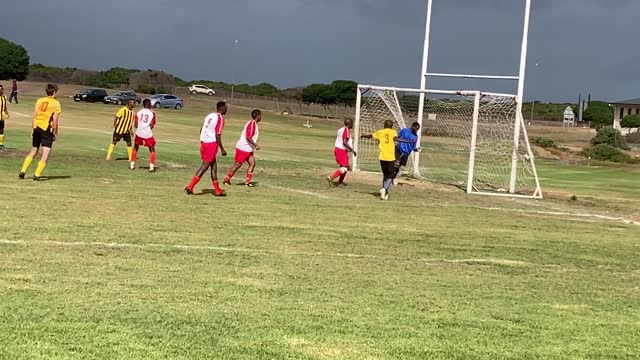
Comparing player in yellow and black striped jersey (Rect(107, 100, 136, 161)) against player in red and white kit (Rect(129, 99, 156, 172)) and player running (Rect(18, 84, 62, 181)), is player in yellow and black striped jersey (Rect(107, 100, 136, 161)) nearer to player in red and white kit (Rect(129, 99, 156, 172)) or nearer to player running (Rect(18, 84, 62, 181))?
player in red and white kit (Rect(129, 99, 156, 172))

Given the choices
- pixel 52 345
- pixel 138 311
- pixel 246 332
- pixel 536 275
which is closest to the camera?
pixel 52 345

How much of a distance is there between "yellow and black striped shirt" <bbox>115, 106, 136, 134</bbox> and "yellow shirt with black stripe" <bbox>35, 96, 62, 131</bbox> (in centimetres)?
610

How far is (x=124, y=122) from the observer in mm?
21188

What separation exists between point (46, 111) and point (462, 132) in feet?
45.5

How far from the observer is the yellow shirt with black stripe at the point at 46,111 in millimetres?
14859

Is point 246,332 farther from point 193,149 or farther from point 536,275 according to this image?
point 193,149

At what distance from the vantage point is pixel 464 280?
870cm

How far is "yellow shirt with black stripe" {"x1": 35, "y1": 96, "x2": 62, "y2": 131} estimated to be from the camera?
14.9 metres

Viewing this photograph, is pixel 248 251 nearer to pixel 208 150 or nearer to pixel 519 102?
pixel 208 150

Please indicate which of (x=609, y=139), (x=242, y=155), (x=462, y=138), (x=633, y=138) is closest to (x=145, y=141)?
(x=242, y=155)

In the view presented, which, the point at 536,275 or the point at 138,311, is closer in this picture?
the point at 138,311

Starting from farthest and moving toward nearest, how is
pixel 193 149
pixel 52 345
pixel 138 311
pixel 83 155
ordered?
1. pixel 193 149
2. pixel 83 155
3. pixel 138 311
4. pixel 52 345

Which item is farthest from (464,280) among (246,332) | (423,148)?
(423,148)

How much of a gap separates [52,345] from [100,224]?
226 inches
